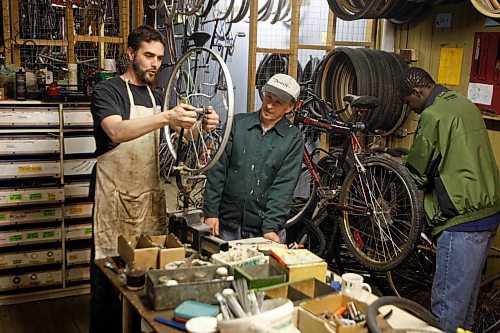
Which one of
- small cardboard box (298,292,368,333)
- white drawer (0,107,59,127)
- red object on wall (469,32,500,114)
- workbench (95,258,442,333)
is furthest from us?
white drawer (0,107,59,127)

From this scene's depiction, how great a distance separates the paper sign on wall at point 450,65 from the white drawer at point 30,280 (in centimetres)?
307

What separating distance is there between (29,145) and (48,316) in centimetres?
114

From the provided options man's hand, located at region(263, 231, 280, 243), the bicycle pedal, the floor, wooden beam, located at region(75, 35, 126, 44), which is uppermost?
wooden beam, located at region(75, 35, 126, 44)

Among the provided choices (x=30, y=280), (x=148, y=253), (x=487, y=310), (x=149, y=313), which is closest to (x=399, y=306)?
(x=149, y=313)

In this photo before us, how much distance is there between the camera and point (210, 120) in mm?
2389

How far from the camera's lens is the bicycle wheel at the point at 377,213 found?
3518mm

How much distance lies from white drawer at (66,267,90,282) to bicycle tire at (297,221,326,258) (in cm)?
162

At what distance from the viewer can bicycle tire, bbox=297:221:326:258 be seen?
4066 mm

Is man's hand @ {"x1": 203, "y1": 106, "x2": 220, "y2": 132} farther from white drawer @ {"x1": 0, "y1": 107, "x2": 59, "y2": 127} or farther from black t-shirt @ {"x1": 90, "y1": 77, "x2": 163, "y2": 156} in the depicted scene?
white drawer @ {"x1": 0, "y1": 107, "x2": 59, "y2": 127}

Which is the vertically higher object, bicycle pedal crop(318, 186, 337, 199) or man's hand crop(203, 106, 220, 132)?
man's hand crop(203, 106, 220, 132)

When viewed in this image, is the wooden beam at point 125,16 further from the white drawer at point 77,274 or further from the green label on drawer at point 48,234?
the white drawer at point 77,274

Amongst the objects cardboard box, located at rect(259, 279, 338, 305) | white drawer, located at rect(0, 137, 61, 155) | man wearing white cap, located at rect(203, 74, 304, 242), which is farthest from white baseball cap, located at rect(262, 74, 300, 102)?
white drawer, located at rect(0, 137, 61, 155)

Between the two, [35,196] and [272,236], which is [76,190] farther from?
[272,236]

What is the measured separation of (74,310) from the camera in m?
3.61
